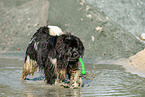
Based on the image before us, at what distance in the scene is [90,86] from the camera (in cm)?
700

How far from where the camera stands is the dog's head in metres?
6.54

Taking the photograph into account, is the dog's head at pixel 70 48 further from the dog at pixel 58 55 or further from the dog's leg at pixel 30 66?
the dog's leg at pixel 30 66

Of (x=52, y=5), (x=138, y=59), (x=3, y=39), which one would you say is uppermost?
(x=52, y=5)

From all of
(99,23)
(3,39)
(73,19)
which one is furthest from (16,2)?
(99,23)

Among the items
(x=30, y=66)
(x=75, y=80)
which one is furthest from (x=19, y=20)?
(x=75, y=80)

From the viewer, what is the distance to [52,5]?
16.7 metres

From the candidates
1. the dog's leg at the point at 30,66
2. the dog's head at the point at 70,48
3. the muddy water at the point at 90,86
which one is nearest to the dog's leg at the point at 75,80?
the muddy water at the point at 90,86

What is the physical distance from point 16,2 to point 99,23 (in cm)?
799

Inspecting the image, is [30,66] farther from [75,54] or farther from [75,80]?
[75,54]

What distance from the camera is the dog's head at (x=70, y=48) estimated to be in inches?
258

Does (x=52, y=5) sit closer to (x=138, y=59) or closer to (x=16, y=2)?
(x=16, y=2)

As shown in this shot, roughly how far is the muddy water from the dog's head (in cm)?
74

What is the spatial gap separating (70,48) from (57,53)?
15.2 inches

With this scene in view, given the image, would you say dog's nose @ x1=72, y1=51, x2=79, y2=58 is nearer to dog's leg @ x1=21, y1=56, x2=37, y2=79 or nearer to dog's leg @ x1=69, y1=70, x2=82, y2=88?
dog's leg @ x1=69, y1=70, x2=82, y2=88
